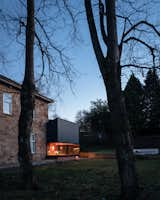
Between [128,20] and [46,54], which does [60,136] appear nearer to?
[46,54]

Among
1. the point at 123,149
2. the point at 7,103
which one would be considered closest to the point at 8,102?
the point at 7,103

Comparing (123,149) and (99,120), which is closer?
(123,149)

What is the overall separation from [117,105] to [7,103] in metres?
20.0

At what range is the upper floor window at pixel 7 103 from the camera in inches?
1098

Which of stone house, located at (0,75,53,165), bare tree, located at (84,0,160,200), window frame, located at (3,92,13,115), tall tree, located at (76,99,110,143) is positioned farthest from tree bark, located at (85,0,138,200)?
tall tree, located at (76,99,110,143)

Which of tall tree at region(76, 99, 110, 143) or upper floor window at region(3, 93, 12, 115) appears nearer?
upper floor window at region(3, 93, 12, 115)

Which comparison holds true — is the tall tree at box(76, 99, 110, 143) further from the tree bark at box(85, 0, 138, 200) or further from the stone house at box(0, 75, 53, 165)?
the tree bark at box(85, 0, 138, 200)

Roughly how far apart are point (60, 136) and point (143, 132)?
22.6 meters

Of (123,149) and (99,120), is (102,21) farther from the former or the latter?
(99,120)

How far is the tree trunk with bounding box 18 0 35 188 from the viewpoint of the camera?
12141mm

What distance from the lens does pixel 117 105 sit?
31.2 ft

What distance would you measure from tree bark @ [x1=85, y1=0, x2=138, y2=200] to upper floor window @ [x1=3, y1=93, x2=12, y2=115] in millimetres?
18583

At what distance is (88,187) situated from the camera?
41.2 ft

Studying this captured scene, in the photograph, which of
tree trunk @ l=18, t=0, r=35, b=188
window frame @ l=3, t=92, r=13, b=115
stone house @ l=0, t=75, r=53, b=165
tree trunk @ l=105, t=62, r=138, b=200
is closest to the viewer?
tree trunk @ l=105, t=62, r=138, b=200
